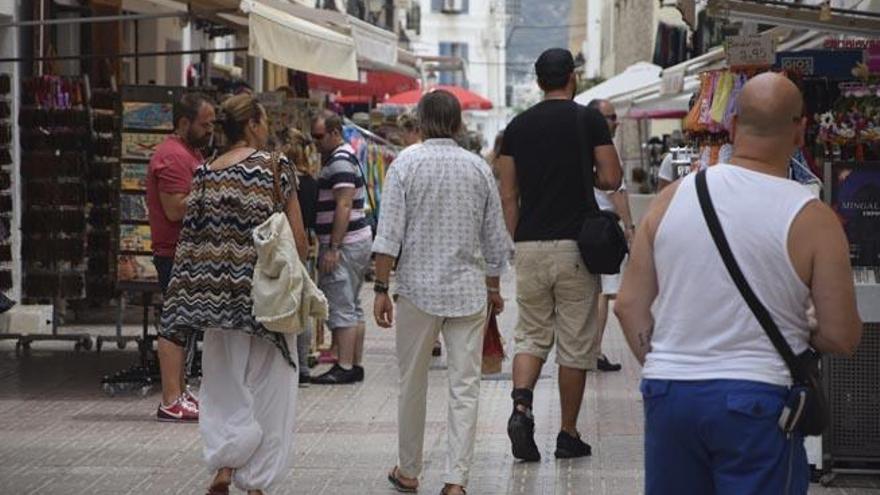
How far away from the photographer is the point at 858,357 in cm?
809

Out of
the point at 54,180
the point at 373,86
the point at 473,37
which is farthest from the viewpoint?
the point at 473,37

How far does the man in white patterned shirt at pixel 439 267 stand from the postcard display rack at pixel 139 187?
3879 mm

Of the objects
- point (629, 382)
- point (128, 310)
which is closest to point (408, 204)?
point (629, 382)

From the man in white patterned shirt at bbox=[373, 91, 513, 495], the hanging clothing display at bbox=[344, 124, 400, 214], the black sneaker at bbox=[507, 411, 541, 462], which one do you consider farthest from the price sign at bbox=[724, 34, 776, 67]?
the hanging clothing display at bbox=[344, 124, 400, 214]

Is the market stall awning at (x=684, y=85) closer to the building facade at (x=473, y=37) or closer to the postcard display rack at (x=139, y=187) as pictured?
the postcard display rack at (x=139, y=187)

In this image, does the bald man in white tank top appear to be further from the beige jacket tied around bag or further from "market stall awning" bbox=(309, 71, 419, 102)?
"market stall awning" bbox=(309, 71, 419, 102)

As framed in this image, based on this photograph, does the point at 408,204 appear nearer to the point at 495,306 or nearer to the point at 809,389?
the point at 495,306

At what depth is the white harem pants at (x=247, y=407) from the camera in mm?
7438

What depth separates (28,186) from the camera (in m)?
12.5

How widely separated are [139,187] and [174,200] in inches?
73.6

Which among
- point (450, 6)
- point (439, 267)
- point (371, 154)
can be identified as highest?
point (450, 6)

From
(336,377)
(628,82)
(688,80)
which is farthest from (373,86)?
(336,377)

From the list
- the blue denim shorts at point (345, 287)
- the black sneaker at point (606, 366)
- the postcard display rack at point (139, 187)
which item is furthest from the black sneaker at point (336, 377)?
the black sneaker at point (606, 366)

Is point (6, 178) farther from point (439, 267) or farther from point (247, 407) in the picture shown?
point (439, 267)
